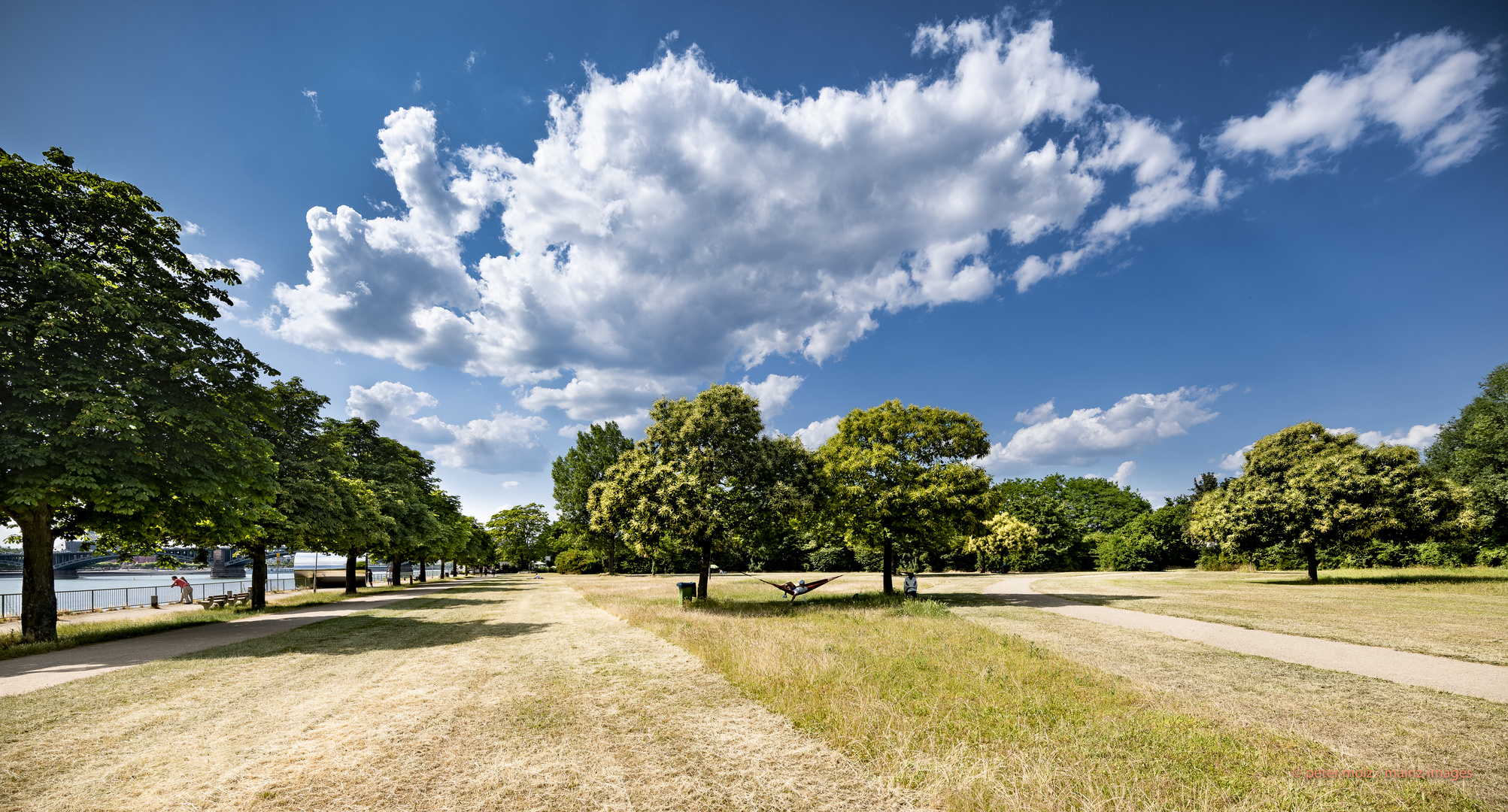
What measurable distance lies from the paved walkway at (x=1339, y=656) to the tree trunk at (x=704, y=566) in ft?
41.9

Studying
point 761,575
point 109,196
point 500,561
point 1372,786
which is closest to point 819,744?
point 1372,786

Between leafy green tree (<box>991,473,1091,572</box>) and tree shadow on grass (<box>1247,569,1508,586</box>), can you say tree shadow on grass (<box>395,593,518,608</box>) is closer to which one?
tree shadow on grass (<box>1247,569,1508,586</box>)

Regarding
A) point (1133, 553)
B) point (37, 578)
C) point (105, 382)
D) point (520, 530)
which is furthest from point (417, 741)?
point (520, 530)

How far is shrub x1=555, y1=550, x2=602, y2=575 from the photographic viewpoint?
206ft

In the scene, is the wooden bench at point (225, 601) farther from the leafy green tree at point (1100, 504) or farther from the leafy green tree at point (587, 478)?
the leafy green tree at point (1100, 504)

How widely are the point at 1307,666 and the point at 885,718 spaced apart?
30.0 ft

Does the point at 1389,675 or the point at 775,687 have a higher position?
the point at 775,687

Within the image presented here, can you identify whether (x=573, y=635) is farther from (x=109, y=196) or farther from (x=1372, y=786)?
(x=109, y=196)

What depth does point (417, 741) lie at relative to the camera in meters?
6.31

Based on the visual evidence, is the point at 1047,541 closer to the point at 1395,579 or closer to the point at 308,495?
the point at 1395,579

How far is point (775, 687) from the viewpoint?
8492mm

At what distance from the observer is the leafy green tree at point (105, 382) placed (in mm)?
12047

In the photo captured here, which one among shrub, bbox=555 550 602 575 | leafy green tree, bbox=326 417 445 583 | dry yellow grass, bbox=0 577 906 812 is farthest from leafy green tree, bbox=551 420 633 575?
dry yellow grass, bbox=0 577 906 812

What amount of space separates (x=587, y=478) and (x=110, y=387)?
45979 mm
